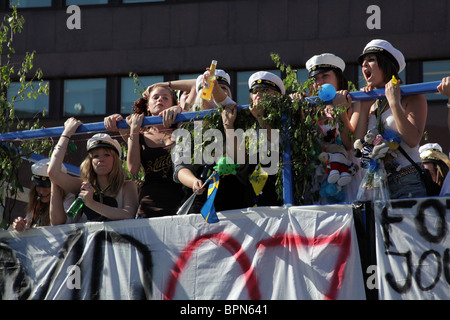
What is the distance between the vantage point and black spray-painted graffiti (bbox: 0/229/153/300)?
6086 mm

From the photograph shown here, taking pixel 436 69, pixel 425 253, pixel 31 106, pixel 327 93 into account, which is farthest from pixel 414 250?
pixel 31 106

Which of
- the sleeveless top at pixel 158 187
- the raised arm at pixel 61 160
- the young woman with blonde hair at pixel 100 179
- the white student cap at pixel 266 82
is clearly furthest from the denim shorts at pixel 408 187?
the raised arm at pixel 61 160

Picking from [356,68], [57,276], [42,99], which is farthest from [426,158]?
[42,99]

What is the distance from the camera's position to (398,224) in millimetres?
5258

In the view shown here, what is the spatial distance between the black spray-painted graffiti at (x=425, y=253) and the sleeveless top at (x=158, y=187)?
1811 mm

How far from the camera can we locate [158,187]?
21.1ft

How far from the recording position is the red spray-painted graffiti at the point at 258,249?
5391mm

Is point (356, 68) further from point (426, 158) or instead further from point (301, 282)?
point (301, 282)

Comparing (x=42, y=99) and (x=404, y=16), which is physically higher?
(x=404, y=16)

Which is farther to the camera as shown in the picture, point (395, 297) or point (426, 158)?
point (426, 158)
